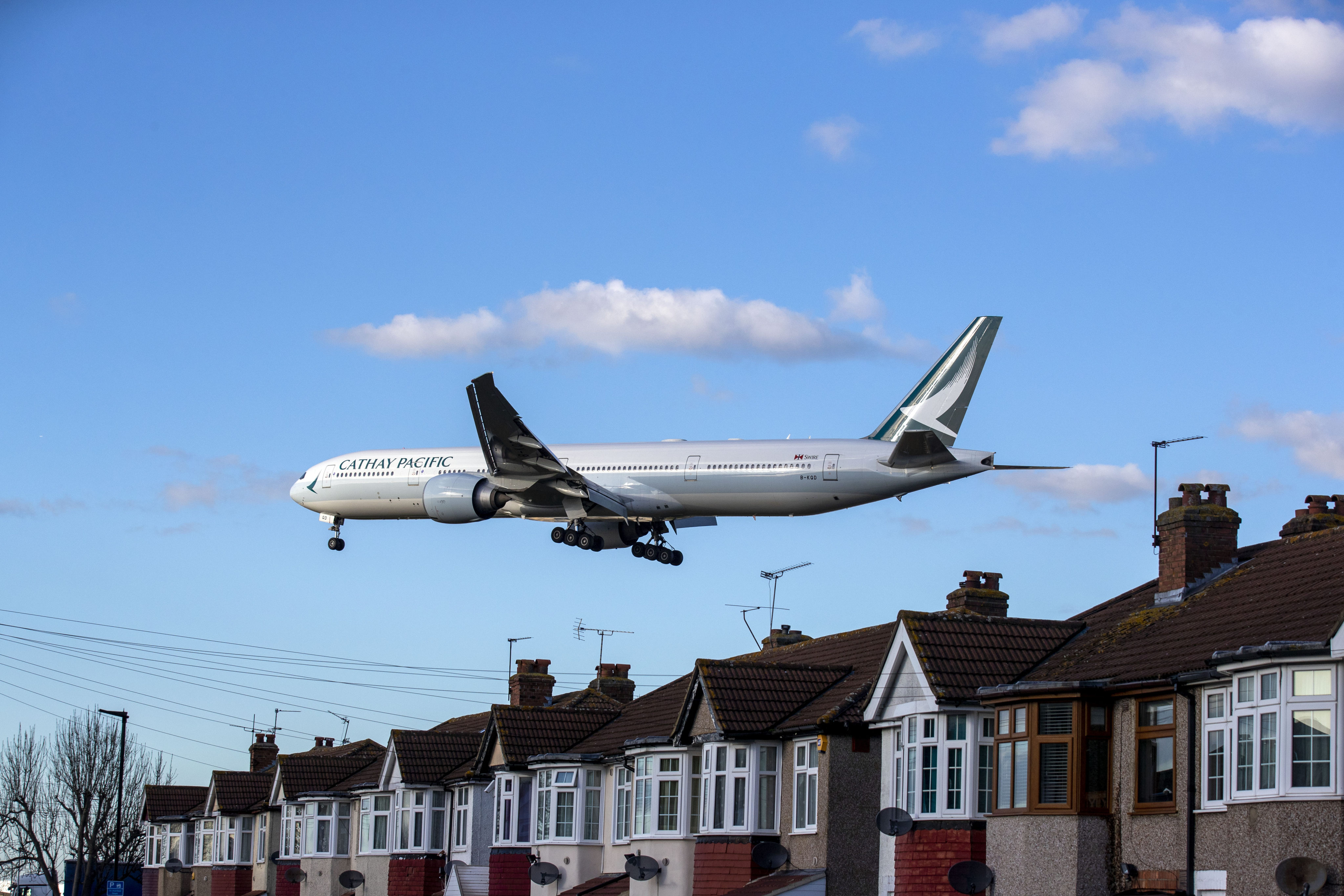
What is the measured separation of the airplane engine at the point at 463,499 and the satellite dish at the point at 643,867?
52.8 ft

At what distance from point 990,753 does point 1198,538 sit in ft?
17.2

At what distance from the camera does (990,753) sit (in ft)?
95.1

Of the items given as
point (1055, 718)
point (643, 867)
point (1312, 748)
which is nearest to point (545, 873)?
point (643, 867)

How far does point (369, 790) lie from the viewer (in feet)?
180

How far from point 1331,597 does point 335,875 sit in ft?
130

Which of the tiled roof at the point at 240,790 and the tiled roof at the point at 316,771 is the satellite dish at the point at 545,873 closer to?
the tiled roof at the point at 316,771

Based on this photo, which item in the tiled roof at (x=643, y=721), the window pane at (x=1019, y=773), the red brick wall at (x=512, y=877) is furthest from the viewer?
the red brick wall at (x=512, y=877)

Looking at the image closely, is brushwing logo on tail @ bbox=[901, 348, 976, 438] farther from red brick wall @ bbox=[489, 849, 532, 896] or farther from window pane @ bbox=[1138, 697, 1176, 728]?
window pane @ bbox=[1138, 697, 1176, 728]

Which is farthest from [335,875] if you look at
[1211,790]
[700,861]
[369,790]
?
[1211,790]

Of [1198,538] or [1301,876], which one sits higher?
[1198,538]

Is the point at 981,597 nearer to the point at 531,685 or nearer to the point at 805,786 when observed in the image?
the point at 805,786

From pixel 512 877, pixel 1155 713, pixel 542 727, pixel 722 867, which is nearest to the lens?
pixel 1155 713

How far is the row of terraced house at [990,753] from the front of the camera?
23719 mm

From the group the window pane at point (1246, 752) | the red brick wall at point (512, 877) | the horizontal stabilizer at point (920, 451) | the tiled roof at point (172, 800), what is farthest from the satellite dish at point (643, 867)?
the tiled roof at point (172, 800)
